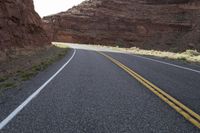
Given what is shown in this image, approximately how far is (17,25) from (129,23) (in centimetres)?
5234

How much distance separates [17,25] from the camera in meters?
26.8

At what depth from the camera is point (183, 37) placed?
6381 cm

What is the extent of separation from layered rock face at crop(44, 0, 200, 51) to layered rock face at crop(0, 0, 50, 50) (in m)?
38.3

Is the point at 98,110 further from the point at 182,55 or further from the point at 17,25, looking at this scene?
the point at 182,55

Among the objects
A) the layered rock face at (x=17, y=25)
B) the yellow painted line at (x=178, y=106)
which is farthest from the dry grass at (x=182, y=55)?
the yellow painted line at (x=178, y=106)

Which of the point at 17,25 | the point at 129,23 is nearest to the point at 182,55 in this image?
the point at 17,25

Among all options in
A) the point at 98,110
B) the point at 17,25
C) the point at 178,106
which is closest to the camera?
the point at 98,110

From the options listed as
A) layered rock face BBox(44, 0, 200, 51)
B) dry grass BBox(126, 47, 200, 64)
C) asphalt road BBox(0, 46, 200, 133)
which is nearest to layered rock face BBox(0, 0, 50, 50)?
dry grass BBox(126, 47, 200, 64)

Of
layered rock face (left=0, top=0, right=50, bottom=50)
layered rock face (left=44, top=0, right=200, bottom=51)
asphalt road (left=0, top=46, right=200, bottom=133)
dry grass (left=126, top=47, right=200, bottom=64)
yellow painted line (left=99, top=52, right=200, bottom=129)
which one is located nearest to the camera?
asphalt road (left=0, top=46, right=200, bottom=133)

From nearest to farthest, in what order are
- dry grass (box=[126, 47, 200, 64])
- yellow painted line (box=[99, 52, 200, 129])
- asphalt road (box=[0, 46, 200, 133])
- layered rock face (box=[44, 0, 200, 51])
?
asphalt road (box=[0, 46, 200, 133]) < yellow painted line (box=[99, 52, 200, 129]) < dry grass (box=[126, 47, 200, 64]) < layered rock face (box=[44, 0, 200, 51])

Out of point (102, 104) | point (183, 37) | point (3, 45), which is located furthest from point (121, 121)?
point (183, 37)

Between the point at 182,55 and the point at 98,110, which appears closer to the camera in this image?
the point at 98,110

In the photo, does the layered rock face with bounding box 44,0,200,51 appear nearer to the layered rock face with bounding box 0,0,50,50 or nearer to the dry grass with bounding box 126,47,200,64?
the dry grass with bounding box 126,47,200,64

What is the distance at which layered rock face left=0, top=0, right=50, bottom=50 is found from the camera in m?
22.9
